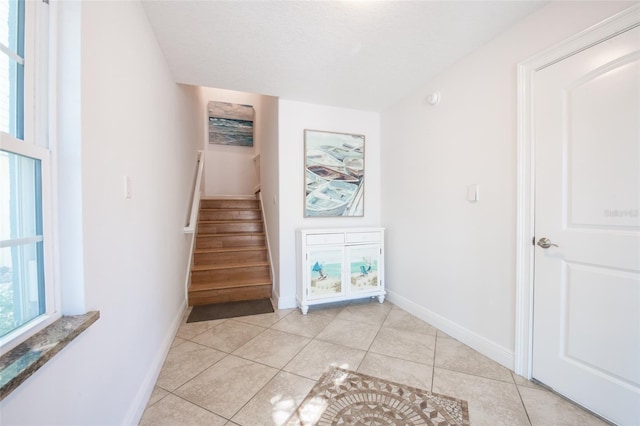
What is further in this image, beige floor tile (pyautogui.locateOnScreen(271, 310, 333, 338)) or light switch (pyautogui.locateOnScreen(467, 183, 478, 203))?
beige floor tile (pyautogui.locateOnScreen(271, 310, 333, 338))

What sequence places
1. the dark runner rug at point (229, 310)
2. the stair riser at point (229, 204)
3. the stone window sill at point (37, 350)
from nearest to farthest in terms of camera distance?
the stone window sill at point (37, 350), the dark runner rug at point (229, 310), the stair riser at point (229, 204)

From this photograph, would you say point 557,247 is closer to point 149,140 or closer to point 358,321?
point 358,321

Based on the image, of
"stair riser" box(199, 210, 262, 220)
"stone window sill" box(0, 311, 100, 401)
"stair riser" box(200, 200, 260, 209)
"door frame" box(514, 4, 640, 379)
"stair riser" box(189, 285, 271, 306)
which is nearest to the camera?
"stone window sill" box(0, 311, 100, 401)

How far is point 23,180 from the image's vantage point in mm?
733

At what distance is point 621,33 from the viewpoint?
1224mm

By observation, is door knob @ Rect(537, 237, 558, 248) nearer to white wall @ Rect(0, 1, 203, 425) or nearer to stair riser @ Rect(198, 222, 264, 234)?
white wall @ Rect(0, 1, 203, 425)

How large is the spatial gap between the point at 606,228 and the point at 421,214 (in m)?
1.27

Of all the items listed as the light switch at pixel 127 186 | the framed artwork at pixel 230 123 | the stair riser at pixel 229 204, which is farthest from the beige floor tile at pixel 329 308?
the framed artwork at pixel 230 123

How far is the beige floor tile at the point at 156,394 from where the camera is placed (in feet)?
4.69

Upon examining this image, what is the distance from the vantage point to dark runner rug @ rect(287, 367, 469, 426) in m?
1.30

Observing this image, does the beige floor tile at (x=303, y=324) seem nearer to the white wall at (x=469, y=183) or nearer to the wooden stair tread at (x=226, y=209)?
the white wall at (x=469, y=183)

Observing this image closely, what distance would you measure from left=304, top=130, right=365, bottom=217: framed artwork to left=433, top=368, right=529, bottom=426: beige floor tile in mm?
1775

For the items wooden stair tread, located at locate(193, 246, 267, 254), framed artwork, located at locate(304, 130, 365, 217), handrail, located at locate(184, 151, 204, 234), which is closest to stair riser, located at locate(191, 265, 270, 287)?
wooden stair tread, located at locate(193, 246, 267, 254)

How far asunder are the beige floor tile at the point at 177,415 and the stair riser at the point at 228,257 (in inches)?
75.7
